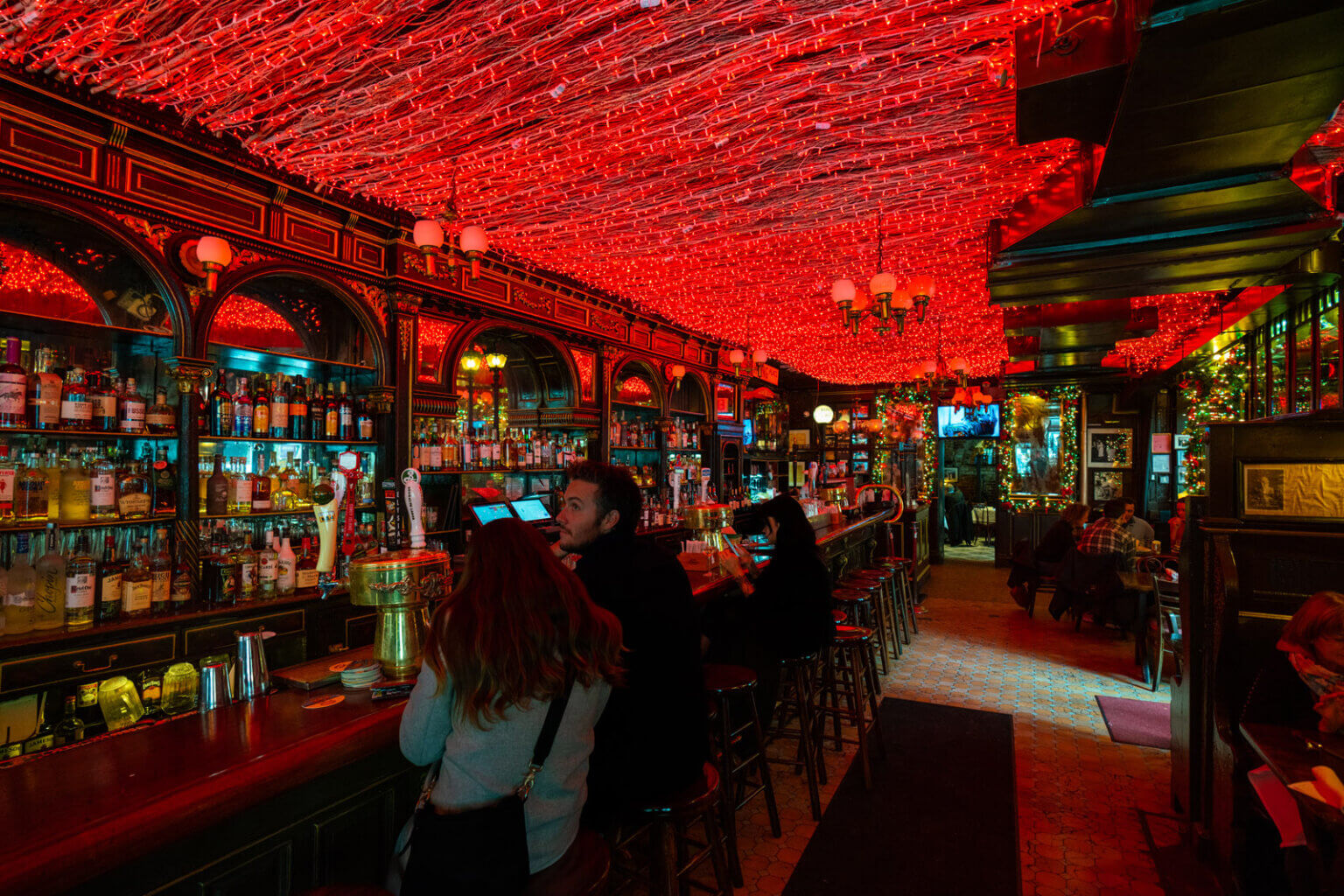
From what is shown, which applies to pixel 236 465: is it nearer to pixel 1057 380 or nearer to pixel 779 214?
pixel 779 214

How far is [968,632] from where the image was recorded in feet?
23.0

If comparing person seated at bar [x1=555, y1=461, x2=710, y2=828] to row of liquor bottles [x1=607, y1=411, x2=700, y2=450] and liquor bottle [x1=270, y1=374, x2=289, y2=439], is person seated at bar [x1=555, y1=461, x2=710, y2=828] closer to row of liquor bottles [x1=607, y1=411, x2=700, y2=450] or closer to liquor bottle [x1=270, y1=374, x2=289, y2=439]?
liquor bottle [x1=270, y1=374, x2=289, y2=439]

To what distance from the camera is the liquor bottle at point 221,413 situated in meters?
3.79

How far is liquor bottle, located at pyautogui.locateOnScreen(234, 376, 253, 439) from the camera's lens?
386 cm

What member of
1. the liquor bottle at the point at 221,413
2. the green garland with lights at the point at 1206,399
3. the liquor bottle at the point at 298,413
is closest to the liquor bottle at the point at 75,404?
the liquor bottle at the point at 221,413

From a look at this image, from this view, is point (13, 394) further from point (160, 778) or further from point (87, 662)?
point (160, 778)

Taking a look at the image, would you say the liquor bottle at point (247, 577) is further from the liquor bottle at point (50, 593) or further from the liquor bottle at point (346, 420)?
the liquor bottle at point (346, 420)

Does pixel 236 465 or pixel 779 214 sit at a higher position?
pixel 779 214

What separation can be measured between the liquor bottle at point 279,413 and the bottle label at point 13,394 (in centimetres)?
113

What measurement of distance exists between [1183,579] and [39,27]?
17.2 ft

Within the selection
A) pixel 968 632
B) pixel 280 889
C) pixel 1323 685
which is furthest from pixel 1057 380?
pixel 280 889

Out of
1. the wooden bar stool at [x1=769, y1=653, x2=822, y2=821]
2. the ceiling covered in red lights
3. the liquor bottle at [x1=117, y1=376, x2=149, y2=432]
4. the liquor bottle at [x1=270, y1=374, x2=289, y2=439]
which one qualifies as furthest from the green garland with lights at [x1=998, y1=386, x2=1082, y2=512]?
the liquor bottle at [x1=117, y1=376, x2=149, y2=432]

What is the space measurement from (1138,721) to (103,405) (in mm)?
6417

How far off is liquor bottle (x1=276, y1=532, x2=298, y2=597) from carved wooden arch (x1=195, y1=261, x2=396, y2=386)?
1147mm
